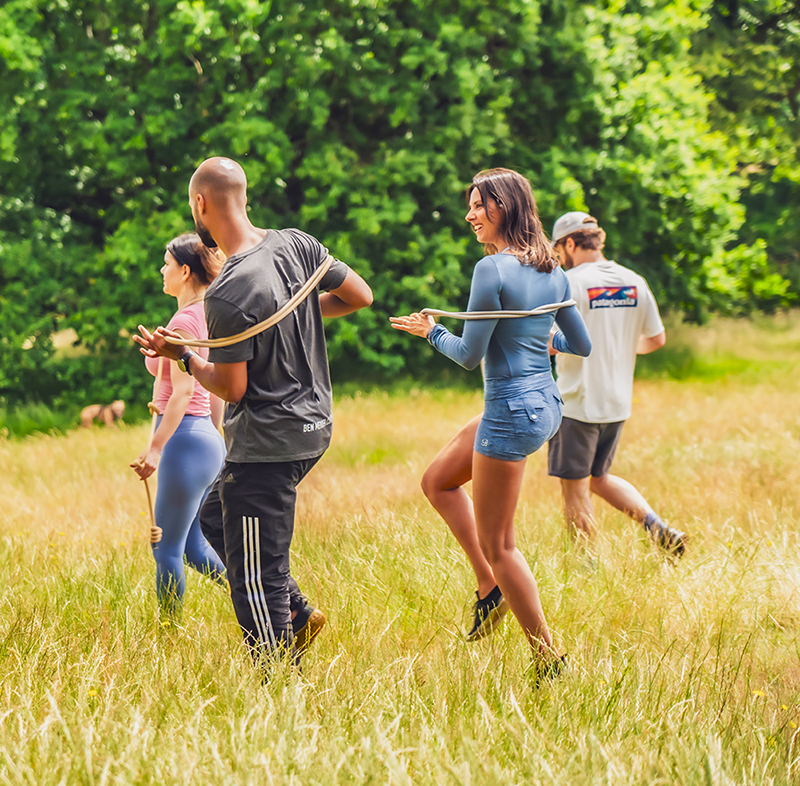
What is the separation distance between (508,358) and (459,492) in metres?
0.79

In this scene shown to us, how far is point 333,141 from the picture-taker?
44.6 ft

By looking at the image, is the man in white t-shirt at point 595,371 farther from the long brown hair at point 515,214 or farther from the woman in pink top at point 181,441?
the woman in pink top at point 181,441

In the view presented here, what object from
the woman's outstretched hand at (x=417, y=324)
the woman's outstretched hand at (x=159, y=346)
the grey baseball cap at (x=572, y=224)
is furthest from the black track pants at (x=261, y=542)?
the grey baseball cap at (x=572, y=224)

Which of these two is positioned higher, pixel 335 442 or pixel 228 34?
pixel 228 34

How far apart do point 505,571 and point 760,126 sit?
19.4 m

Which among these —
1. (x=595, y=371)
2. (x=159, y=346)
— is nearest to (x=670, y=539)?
(x=595, y=371)

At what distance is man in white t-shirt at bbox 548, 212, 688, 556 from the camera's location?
16.3 feet

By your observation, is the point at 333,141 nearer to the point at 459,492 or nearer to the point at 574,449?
the point at 574,449

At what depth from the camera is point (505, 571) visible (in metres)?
3.26

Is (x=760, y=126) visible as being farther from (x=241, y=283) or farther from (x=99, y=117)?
(x=241, y=283)

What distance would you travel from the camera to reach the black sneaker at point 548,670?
3.04 metres

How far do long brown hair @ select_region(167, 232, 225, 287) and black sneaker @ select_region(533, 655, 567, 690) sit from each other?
7.62ft

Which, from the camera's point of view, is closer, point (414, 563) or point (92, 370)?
point (414, 563)

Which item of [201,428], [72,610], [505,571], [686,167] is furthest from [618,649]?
[686,167]
